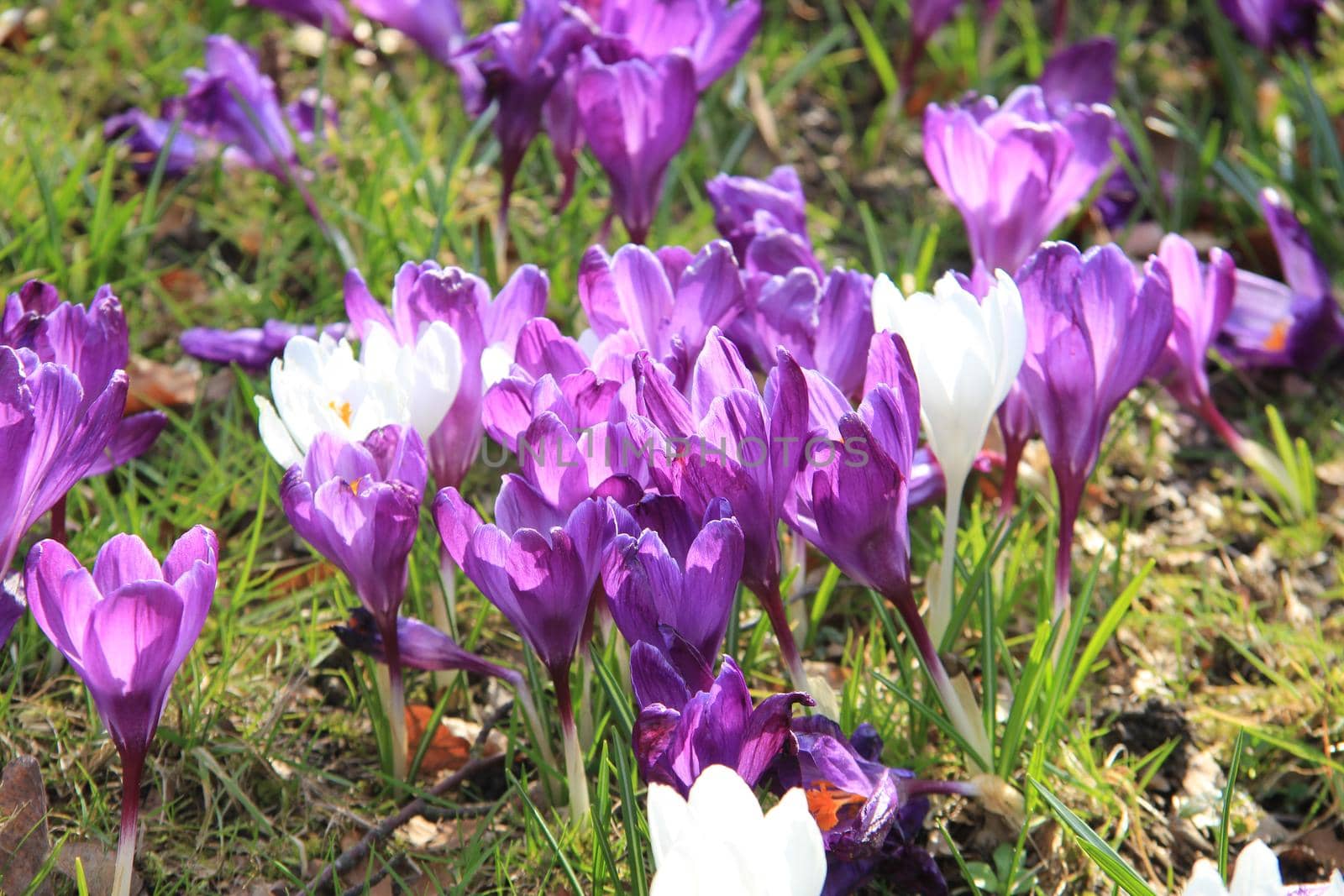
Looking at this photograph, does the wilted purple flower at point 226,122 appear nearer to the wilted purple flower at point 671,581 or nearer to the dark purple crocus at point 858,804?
the wilted purple flower at point 671,581

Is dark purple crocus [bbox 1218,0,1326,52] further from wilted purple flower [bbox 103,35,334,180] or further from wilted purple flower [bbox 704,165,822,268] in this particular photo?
wilted purple flower [bbox 103,35,334,180]

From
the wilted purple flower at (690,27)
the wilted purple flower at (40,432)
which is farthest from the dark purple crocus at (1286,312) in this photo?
the wilted purple flower at (40,432)

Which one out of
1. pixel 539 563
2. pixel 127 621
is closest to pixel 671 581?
pixel 539 563

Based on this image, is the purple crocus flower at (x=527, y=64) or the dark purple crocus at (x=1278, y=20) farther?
the dark purple crocus at (x=1278, y=20)

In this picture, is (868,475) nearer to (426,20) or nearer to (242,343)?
(242,343)

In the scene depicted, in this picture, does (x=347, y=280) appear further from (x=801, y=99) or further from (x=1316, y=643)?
(x=801, y=99)

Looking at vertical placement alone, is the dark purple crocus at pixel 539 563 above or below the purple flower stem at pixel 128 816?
above

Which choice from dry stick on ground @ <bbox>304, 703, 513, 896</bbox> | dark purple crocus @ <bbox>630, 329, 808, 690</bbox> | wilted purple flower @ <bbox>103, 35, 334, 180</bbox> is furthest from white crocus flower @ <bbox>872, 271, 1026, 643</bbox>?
wilted purple flower @ <bbox>103, 35, 334, 180</bbox>
